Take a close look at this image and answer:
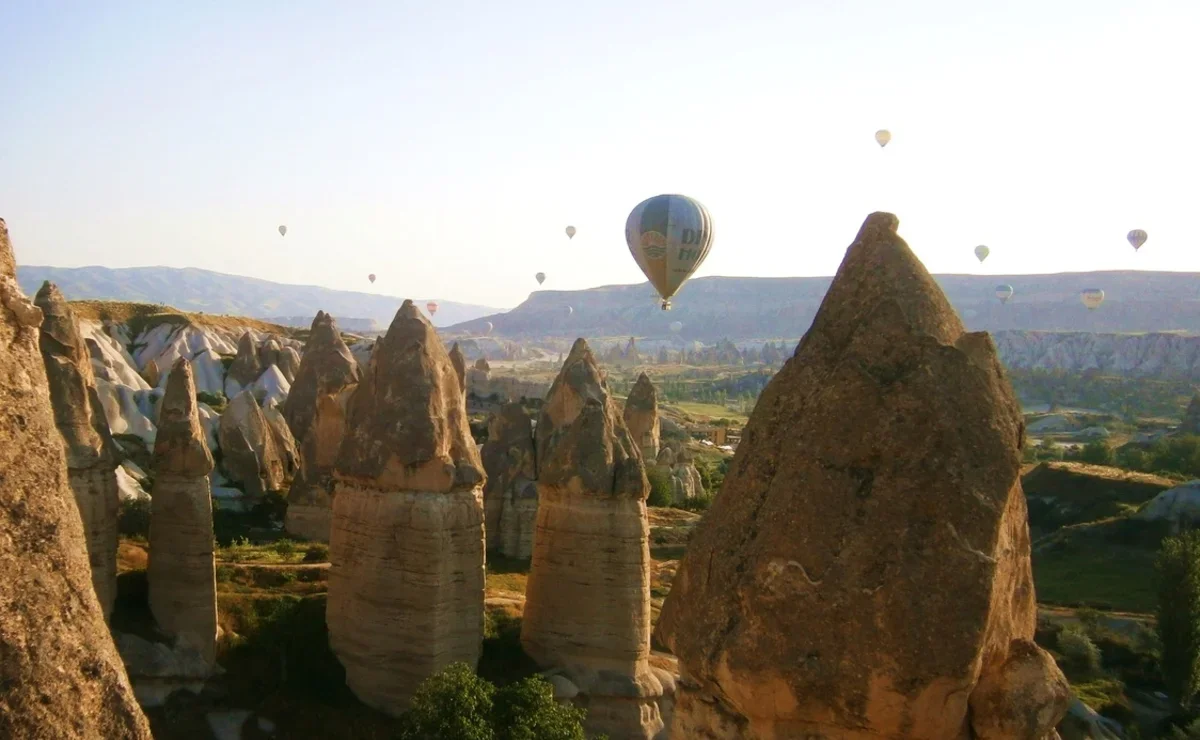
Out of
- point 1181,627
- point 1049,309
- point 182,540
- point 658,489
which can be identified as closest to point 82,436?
point 182,540

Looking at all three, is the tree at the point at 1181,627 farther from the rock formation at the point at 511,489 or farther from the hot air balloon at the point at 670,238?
the hot air balloon at the point at 670,238

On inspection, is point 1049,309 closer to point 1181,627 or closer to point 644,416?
point 644,416

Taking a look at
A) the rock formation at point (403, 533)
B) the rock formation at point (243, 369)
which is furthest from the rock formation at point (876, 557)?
the rock formation at point (243, 369)

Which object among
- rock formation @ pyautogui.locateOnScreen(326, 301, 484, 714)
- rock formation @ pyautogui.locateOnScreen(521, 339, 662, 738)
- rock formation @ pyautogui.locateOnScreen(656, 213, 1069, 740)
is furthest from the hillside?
rock formation @ pyautogui.locateOnScreen(656, 213, 1069, 740)

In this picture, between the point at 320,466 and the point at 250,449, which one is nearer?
the point at 320,466

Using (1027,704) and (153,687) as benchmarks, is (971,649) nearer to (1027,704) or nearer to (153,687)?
(1027,704)

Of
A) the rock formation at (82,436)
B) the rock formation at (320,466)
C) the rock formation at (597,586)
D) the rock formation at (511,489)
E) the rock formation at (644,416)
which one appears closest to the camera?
the rock formation at (82,436)
